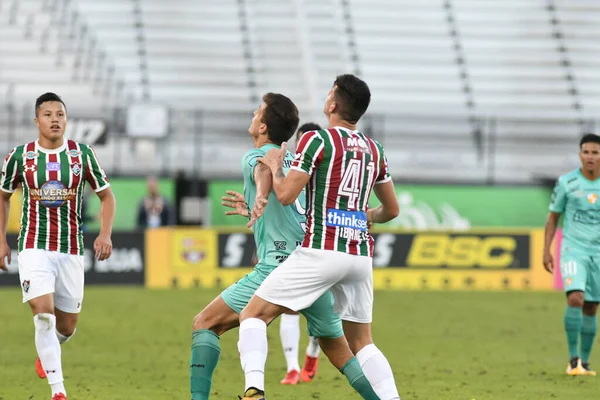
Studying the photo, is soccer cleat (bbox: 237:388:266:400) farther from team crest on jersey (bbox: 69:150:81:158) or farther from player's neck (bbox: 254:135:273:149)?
team crest on jersey (bbox: 69:150:81:158)

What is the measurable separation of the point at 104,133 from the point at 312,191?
688 inches

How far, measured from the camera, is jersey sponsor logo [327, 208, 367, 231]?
21.3 feet

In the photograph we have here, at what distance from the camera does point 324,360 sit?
459 inches

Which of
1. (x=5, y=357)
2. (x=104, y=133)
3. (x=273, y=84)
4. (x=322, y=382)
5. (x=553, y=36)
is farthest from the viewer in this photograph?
(x=553, y=36)

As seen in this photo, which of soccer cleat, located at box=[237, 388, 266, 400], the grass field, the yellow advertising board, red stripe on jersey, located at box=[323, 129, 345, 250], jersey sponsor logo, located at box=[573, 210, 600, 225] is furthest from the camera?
the yellow advertising board

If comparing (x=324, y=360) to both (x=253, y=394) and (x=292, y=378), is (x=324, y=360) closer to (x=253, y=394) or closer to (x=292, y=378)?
(x=292, y=378)

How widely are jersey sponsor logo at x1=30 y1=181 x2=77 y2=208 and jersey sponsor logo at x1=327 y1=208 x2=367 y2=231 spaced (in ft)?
8.91

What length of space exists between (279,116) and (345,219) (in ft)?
2.90

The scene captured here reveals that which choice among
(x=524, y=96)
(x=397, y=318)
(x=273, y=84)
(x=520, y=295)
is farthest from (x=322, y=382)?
(x=524, y=96)

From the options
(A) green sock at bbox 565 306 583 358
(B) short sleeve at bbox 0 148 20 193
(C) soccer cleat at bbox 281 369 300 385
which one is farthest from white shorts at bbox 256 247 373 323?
(A) green sock at bbox 565 306 583 358

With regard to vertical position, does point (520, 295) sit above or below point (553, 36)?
below

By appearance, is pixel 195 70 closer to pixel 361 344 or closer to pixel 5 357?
pixel 5 357

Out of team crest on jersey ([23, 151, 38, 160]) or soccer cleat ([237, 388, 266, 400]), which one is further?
team crest on jersey ([23, 151, 38, 160])

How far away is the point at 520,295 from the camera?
20.1 m
